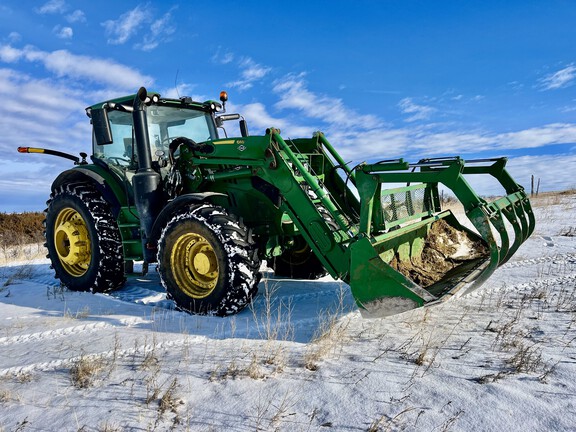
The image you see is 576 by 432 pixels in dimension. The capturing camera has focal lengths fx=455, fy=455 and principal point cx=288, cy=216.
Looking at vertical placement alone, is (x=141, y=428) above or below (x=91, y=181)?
below

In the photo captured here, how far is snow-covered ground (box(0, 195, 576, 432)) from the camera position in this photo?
2.52 m

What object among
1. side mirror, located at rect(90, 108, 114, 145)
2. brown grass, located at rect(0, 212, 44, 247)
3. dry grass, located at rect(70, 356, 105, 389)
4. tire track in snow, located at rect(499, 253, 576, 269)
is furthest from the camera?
brown grass, located at rect(0, 212, 44, 247)

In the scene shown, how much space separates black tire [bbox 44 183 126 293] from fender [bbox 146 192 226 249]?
3.44ft

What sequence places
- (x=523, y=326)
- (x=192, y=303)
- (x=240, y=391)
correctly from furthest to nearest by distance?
(x=192, y=303)
(x=523, y=326)
(x=240, y=391)

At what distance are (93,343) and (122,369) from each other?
2.92ft

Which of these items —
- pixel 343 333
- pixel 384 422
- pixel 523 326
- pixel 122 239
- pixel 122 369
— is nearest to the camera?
pixel 384 422

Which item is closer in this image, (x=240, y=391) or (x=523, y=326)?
(x=240, y=391)

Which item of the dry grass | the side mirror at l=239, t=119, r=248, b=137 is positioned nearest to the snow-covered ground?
the dry grass

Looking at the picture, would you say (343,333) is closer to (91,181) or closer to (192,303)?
(192,303)

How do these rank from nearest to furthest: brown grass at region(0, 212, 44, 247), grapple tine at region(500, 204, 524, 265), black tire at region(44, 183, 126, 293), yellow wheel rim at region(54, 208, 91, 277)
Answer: grapple tine at region(500, 204, 524, 265), black tire at region(44, 183, 126, 293), yellow wheel rim at region(54, 208, 91, 277), brown grass at region(0, 212, 44, 247)

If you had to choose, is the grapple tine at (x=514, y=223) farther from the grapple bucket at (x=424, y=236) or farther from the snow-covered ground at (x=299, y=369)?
the snow-covered ground at (x=299, y=369)

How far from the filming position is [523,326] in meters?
4.03

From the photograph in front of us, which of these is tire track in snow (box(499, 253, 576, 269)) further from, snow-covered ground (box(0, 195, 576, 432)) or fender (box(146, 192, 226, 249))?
fender (box(146, 192, 226, 249))

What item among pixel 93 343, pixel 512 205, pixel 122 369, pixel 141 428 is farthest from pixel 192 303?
pixel 512 205
